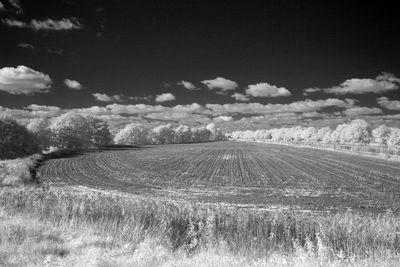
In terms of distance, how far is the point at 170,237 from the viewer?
916cm

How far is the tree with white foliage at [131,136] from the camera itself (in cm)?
18219

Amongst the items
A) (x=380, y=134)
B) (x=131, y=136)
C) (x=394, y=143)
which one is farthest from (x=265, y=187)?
(x=380, y=134)

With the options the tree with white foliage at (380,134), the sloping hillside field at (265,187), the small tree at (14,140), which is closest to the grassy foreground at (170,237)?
the sloping hillside field at (265,187)


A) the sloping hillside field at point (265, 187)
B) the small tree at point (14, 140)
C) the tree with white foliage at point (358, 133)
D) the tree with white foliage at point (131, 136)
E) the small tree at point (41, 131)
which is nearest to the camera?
the sloping hillside field at point (265, 187)

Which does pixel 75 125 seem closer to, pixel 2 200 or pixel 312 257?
pixel 2 200

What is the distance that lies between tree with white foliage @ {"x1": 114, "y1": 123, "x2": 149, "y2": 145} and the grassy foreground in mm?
172963

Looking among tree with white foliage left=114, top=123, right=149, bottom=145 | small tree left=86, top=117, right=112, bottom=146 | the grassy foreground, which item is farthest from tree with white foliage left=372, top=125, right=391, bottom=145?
the grassy foreground

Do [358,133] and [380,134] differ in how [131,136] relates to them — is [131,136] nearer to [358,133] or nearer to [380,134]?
[358,133]

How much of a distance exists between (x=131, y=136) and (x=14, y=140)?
104 meters

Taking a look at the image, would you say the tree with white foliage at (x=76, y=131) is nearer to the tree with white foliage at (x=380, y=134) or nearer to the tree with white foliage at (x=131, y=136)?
the tree with white foliage at (x=131, y=136)

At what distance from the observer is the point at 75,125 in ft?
395

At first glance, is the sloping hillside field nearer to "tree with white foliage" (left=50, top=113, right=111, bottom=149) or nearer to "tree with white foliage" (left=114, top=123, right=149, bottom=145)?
"tree with white foliage" (left=50, top=113, right=111, bottom=149)

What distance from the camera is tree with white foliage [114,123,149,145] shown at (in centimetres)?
18219

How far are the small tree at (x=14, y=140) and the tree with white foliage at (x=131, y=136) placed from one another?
9389 centimetres
